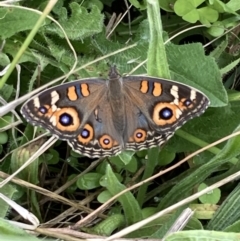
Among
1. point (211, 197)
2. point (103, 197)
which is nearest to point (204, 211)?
point (211, 197)

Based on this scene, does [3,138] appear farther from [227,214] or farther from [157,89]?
[227,214]

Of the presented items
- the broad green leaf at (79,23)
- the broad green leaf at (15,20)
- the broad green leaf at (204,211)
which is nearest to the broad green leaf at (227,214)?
the broad green leaf at (204,211)

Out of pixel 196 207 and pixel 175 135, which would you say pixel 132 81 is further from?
pixel 196 207

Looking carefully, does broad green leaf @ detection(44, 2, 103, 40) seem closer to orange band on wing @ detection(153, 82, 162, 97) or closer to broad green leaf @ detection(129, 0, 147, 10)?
broad green leaf @ detection(129, 0, 147, 10)

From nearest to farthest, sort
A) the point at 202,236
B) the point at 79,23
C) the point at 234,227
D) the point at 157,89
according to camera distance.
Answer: the point at 202,236
the point at 234,227
the point at 157,89
the point at 79,23

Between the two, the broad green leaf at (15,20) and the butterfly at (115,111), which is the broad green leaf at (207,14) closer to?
the butterfly at (115,111)

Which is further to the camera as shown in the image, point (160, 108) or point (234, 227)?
point (160, 108)
